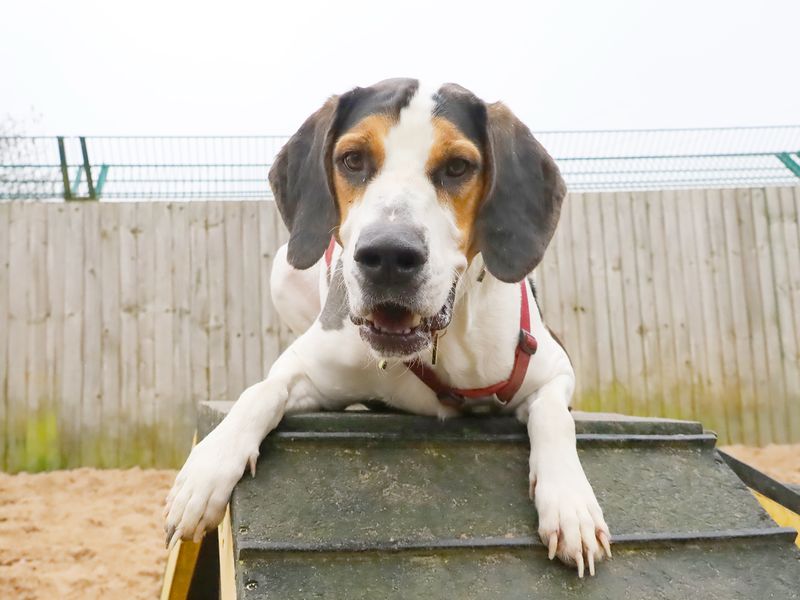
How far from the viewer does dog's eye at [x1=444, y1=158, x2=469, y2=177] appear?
73.0 inches

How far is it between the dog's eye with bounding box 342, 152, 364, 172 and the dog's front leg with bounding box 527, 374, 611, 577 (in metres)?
0.82

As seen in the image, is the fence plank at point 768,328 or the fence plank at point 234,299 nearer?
the fence plank at point 234,299

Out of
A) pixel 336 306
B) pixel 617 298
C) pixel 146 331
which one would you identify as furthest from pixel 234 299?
pixel 336 306

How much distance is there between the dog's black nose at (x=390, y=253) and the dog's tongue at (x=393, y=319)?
95 millimetres

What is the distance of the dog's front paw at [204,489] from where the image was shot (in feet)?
5.31

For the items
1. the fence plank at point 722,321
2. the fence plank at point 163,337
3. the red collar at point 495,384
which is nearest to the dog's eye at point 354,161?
the red collar at point 495,384

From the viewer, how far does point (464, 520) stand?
1709 mm

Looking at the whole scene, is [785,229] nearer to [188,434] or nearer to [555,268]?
[555,268]

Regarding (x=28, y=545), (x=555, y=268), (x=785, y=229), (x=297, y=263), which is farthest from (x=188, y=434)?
(x=785, y=229)

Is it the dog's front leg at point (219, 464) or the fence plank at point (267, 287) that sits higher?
the fence plank at point (267, 287)

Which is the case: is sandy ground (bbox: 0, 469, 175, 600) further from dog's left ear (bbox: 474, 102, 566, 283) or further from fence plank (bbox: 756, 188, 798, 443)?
fence plank (bbox: 756, 188, 798, 443)

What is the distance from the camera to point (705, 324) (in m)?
6.06

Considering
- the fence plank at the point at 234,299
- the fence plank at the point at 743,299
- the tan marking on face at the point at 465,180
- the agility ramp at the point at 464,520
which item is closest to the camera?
the agility ramp at the point at 464,520

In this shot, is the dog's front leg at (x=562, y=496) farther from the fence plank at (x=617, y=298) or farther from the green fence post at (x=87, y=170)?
the green fence post at (x=87, y=170)
